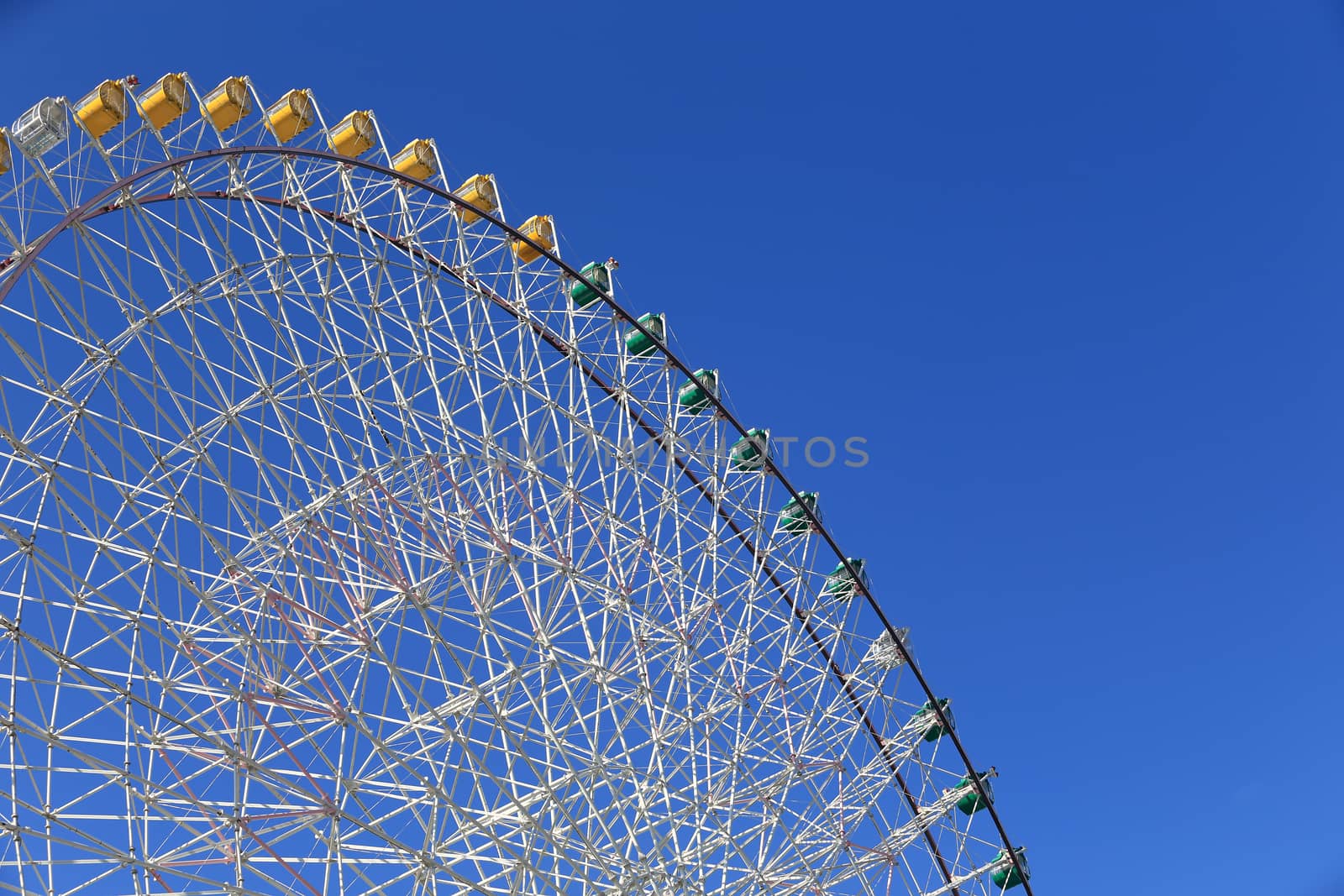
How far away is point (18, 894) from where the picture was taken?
594 inches

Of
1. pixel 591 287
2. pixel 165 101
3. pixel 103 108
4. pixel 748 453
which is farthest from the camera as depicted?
pixel 748 453

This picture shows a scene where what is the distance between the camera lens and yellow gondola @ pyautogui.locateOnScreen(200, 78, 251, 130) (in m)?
22.8

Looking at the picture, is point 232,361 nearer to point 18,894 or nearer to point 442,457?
point 442,457

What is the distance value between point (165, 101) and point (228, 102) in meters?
1.38

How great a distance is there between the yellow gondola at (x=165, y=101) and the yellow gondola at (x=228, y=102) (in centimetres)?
83

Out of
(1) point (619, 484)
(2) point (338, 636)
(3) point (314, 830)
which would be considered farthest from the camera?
(1) point (619, 484)

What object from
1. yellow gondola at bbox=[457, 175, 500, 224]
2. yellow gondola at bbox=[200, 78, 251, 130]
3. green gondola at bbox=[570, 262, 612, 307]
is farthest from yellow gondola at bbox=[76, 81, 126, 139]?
green gondola at bbox=[570, 262, 612, 307]

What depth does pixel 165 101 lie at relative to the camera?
21.6 m

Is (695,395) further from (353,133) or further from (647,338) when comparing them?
(353,133)

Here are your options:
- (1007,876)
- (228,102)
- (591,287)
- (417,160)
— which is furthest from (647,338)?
(1007,876)

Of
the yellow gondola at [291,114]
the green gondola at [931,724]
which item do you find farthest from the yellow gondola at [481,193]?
the green gondola at [931,724]

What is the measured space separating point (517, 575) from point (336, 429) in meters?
4.13

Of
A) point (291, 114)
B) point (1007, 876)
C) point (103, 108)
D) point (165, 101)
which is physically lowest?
point (1007, 876)

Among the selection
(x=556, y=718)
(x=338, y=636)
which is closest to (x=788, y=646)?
(x=556, y=718)
